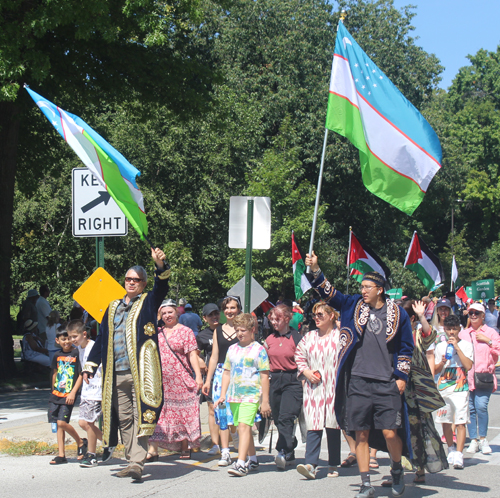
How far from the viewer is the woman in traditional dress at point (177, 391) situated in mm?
7383

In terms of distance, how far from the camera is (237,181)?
2939cm

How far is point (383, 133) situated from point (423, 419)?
3012 millimetres

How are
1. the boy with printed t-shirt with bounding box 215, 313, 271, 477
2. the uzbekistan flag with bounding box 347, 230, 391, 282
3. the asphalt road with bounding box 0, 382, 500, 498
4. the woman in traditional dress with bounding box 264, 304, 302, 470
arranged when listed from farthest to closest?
1. the uzbekistan flag with bounding box 347, 230, 391, 282
2. the woman in traditional dress with bounding box 264, 304, 302, 470
3. the boy with printed t-shirt with bounding box 215, 313, 271, 477
4. the asphalt road with bounding box 0, 382, 500, 498

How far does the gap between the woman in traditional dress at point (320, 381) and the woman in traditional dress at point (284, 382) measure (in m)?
0.26

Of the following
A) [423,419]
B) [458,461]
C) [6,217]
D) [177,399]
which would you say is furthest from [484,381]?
[6,217]

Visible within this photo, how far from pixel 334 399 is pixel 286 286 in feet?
81.2

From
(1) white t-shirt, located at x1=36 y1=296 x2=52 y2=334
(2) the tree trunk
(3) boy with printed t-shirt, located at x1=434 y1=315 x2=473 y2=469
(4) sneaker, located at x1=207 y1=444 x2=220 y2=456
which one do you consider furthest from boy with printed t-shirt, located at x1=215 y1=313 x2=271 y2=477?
(1) white t-shirt, located at x1=36 y1=296 x2=52 y2=334

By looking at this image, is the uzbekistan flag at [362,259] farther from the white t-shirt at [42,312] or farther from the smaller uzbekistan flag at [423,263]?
the white t-shirt at [42,312]

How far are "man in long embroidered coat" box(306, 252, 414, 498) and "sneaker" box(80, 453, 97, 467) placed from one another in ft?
8.50

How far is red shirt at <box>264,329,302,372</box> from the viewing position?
7.26 meters

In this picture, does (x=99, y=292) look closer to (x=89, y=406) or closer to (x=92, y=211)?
(x=92, y=211)

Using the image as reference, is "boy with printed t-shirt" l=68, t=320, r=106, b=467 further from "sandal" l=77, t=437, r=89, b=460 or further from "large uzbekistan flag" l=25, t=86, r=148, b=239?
"large uzbekistan flag" l=25, t=86, r=148, b=239

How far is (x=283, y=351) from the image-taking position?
7.29 metres

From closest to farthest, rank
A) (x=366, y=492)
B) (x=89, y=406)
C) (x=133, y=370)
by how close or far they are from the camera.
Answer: (x=366, y=492), (x=133, y=370), (x=89, y=406)
